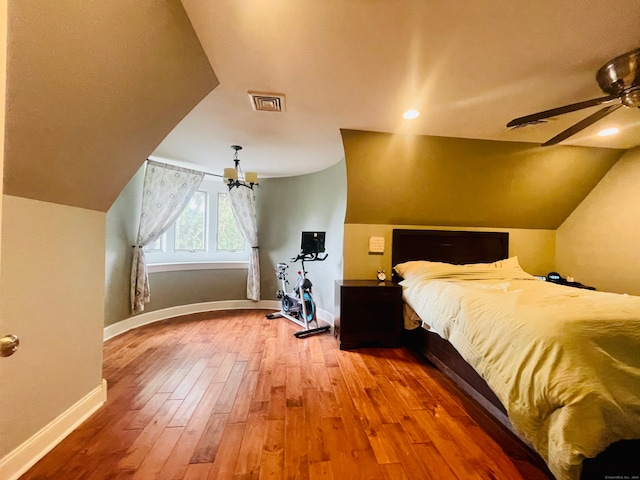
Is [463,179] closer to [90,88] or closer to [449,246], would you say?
[449,246]

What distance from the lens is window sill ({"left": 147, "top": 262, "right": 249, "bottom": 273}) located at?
367 centimetres

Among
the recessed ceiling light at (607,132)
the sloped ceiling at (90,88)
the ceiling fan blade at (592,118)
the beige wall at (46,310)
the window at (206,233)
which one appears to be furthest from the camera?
the window at (206,233)

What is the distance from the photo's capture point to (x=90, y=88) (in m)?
1.16

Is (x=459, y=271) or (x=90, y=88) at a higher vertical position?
(x=90, y=88)

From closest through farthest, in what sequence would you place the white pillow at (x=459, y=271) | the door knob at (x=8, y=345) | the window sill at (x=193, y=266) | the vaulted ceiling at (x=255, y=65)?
the door knob at (x=8, y=345), the vaulted ceiling at (x=255, y=65), the white pillow at (x=459, y=271), the window sill at (x=193, y=266)

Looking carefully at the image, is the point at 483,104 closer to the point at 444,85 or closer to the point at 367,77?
the point at 444,85

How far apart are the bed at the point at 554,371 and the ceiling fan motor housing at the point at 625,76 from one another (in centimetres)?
126

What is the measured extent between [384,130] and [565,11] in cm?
142

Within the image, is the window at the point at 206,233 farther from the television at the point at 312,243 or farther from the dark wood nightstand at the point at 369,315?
the dark wood nightstand at the point at 369,315

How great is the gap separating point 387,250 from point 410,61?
2.10 m

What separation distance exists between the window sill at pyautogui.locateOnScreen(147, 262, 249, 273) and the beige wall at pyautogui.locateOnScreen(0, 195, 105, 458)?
6.83ft

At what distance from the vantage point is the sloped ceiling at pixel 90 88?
927mm

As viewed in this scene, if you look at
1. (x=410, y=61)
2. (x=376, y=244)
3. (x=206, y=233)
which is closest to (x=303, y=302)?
(x=376, y=244)

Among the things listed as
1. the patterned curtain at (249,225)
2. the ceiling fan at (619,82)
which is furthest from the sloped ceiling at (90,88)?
the patterned curtain at (249,225)
